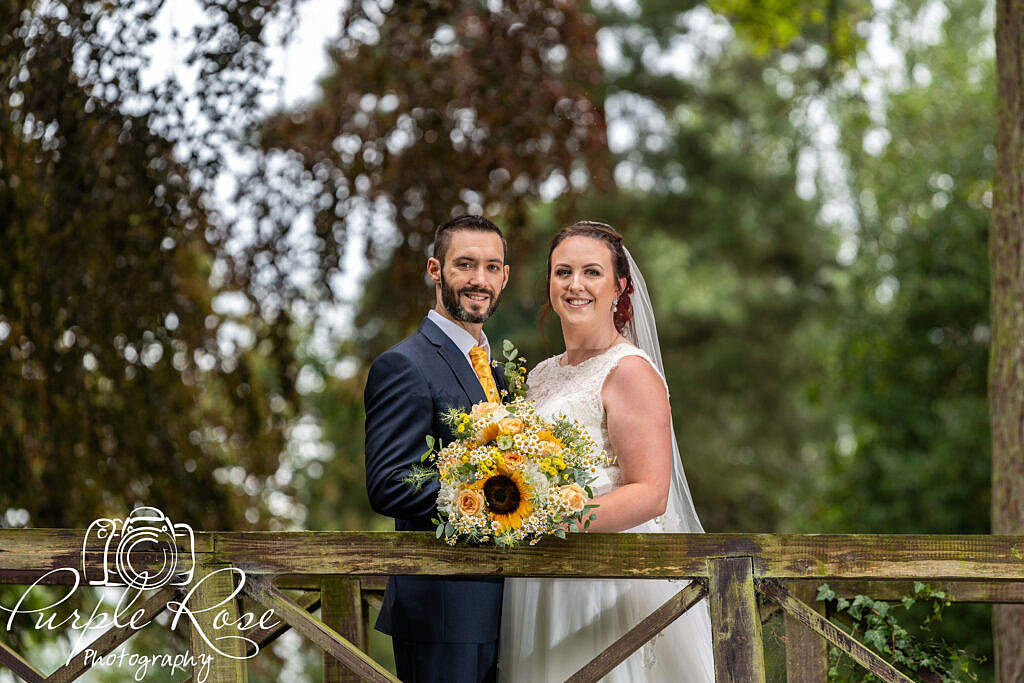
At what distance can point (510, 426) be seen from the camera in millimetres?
2859

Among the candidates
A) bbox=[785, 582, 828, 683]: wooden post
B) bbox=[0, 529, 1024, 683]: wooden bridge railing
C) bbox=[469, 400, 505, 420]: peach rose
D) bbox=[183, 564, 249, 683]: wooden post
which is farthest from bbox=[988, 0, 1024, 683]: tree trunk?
bbox=[183, 564, 249, 683]: wooden post

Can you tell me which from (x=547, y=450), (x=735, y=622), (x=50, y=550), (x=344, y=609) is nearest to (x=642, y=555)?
(x=735, y=622)

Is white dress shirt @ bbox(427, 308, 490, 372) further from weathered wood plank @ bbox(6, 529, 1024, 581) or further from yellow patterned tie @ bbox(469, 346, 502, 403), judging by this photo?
weathered wood plank @ bbox(6, 529, 1024, 581)

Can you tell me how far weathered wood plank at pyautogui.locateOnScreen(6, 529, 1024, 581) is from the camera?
304 centimetres

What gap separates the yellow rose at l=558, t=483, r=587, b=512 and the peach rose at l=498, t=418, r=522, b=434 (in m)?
0.19

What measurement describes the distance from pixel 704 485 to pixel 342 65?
876cm

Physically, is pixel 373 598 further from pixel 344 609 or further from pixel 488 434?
pixel 488 434

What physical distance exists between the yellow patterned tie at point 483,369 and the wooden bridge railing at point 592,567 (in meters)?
0.48

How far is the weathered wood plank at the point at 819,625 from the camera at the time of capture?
3043mm

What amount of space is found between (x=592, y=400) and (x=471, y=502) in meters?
0.68

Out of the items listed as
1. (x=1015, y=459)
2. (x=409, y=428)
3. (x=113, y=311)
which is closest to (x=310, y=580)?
(x=409, y=428)

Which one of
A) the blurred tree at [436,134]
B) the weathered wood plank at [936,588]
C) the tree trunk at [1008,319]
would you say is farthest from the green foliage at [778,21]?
the weathered wood plank at [936,588]

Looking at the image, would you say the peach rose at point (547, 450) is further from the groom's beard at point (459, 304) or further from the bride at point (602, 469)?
the groom's beard at point (459, 304)

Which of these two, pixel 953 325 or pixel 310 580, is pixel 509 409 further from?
pixel 953 325
